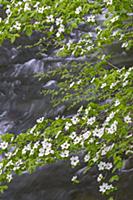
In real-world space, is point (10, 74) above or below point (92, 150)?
below

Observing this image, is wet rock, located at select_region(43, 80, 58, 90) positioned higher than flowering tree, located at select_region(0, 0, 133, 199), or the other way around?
flowering tree, located at select_region(0, 0, 133, 199)

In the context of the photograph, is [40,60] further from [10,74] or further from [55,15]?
[55,15]

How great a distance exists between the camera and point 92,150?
7.13ft

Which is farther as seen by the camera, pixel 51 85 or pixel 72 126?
pixel 51 85

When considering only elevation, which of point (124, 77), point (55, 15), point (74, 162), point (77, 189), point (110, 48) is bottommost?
point (77, 189)

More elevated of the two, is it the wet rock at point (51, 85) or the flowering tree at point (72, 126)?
the flowering tree at point (72, 126)

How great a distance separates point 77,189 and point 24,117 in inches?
54.1

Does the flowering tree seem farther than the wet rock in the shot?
No

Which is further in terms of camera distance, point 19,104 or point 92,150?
point 19,104

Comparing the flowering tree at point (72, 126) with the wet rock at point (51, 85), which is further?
the wet rock at point (51, 85)

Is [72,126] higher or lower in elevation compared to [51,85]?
higher

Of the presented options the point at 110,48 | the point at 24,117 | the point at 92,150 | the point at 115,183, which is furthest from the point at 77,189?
the point at 110,48

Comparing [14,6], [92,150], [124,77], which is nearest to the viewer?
[92,150]

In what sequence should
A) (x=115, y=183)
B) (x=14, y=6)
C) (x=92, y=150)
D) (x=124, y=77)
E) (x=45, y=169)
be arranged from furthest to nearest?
(x=45, y=169)
(x=115, y=183)
(x=14, y=6)
(x=124, y=77)
(x=92, y=150)
